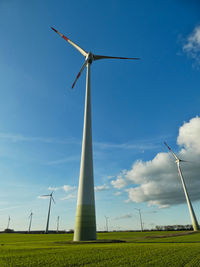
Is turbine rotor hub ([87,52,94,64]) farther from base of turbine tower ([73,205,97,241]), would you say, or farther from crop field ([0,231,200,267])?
crop field ([0,231,200,267])

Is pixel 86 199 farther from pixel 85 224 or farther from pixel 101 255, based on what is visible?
pixel 101 255

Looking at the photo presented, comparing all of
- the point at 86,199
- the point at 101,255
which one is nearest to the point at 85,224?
the point at 86,199

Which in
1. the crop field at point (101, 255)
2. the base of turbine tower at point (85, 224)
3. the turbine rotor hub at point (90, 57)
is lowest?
the crop field at point (101, 255)

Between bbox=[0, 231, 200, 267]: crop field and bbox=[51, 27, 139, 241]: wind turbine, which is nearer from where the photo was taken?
bbox=[0, 231, 200, 267]: crop field

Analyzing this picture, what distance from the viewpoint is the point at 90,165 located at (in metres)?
34.7

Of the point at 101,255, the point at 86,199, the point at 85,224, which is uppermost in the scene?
the point at 86,199

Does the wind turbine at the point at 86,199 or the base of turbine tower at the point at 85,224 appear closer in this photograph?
the base of turbine tower at the point at 85,224

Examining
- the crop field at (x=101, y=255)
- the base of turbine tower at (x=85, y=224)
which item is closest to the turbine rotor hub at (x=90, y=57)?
the base of turbine tower at (x=85, y=224)

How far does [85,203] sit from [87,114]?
18499mm

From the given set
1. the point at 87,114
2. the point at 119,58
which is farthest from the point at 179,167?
the point at 87,114

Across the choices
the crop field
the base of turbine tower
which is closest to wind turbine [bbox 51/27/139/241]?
the base of turbine tower

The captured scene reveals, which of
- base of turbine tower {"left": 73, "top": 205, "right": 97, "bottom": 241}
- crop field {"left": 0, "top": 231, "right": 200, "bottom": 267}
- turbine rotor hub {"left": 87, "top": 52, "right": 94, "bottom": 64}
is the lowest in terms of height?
crop field {"left": 0, "top": 231, "right": 200, "bottom": 267}

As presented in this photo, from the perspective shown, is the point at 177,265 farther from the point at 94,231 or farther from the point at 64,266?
the point at 94,231

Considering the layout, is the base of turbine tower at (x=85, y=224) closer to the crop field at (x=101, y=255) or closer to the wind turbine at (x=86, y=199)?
the wind turbine at (x=86, y=199)
